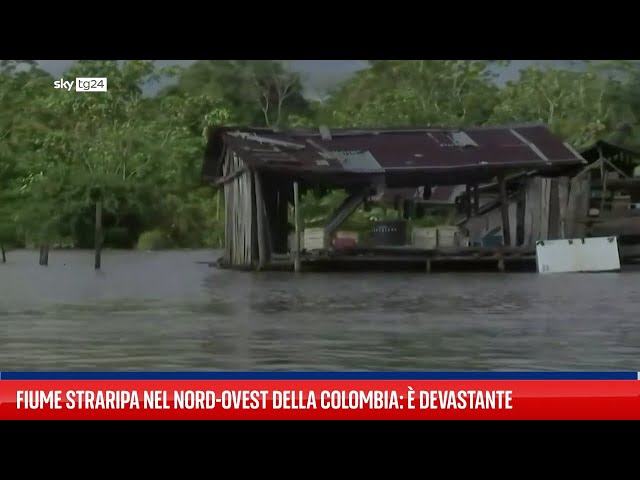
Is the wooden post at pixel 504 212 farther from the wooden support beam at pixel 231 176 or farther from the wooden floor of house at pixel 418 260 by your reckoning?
the wooden support beam at pixel 231 176

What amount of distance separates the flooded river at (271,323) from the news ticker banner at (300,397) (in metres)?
0.76

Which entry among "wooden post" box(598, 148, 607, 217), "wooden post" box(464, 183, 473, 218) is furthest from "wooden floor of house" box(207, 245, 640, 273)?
"wooden post" box(598, 148, 607, 217)

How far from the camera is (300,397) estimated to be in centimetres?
508

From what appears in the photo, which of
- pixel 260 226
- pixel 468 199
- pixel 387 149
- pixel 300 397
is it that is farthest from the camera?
pixel 468 199

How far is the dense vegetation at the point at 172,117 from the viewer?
21.1 ft

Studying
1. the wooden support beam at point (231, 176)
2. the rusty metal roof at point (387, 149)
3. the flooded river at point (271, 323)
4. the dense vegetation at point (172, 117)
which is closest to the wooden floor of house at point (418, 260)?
the rusty metal roof at point (387, 149)

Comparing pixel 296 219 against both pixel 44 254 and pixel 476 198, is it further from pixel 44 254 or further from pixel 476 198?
pixel 44 254

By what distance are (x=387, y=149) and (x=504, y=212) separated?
4.87 m

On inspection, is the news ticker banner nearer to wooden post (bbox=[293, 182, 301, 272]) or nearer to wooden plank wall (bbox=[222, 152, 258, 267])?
wooden plank wall (bbox=[222, 152, 258, 267])

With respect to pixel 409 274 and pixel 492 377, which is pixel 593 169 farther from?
pixel 492 377

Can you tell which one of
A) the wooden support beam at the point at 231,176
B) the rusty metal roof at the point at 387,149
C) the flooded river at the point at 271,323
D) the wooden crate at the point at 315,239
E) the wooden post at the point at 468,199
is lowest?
the flooded river at the point at 271,323

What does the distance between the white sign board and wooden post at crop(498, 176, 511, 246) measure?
0.54 m

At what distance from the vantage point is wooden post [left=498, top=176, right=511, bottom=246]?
14260mm

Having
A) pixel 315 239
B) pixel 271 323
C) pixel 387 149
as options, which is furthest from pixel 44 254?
pixel 315 239
